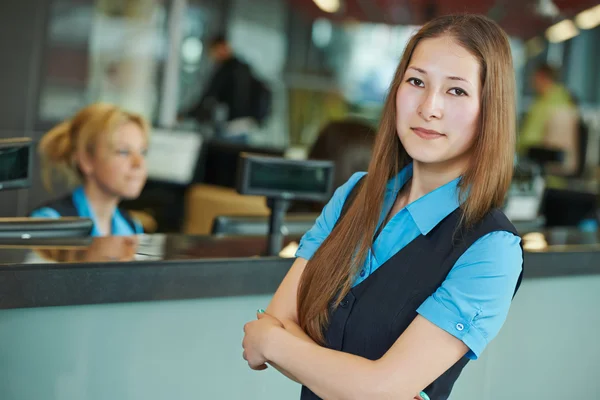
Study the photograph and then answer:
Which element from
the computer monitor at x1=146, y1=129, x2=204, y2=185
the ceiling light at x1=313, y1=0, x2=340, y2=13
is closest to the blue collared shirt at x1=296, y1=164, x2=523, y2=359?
the computer monitor at x1=146, y1=129, x2=204, y2=185

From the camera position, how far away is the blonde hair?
11.1ft

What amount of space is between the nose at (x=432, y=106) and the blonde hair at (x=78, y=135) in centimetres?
225

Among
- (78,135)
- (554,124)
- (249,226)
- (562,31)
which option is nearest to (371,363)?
(249,226)

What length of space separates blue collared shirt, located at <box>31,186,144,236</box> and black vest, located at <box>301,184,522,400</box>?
169 cm

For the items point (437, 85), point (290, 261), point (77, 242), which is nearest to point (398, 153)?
point (437, 85)

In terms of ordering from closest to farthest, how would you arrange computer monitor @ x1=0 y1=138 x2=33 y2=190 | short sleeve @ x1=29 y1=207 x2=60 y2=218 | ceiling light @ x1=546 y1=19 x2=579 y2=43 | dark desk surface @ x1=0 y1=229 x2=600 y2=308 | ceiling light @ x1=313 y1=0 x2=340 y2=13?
1. dark desk surface @ x1=0 y1=229 x2=600 y2=308
2. computer monitor @ x1=0 y1=138 x2=33 y2=190
3. short sleeve @ x1=29 y1=207 x2=60 y2=218
4. ceiling light @ x1=313 y1=0 x2=340 y2=13
5. ceiling light @ x1=546 y1=19 x2=579 y2=43

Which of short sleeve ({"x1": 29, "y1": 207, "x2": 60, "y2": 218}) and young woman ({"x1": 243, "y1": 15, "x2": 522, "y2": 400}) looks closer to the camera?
young woman ({"x1": 243, "y1": 15, "x2": 522, "y2": 400})

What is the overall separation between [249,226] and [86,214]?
31.8 inches

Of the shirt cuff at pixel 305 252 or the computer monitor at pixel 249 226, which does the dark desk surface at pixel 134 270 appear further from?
the shirt cuff at pixel 305 252

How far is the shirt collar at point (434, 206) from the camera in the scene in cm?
137

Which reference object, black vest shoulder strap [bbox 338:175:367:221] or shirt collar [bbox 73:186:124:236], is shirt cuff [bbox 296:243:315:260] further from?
shirt collar [bbox 73:186:124:236]

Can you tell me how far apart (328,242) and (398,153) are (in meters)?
0.20

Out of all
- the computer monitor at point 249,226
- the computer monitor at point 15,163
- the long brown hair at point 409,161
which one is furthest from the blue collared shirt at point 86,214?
the long brown hair at point 409,161

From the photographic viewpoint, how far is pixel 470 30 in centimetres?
135
